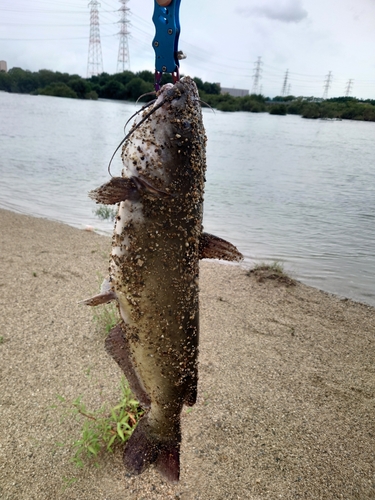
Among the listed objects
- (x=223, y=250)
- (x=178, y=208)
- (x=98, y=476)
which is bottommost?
(x=98, y=476)

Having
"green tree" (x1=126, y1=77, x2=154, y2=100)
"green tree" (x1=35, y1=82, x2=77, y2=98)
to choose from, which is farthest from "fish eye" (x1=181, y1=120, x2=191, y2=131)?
"green tree" (x1=35, y1=82, x2=77, y2=98)

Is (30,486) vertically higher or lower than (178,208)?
lower

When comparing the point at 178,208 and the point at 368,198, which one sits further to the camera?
the point at 368,198

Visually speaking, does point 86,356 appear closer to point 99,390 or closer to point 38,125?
point 99,390

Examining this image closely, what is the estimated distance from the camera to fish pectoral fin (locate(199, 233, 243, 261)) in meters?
2.38

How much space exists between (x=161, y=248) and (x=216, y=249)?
414 millimetres

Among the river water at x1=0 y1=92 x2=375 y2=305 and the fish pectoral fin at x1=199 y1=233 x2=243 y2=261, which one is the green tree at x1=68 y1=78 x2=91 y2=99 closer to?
the river water at x1=0 y1=92 x2=375 y2=305

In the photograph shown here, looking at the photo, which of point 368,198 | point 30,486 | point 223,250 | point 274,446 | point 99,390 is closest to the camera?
point 223,250

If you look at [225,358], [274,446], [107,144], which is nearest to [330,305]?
[225,358]

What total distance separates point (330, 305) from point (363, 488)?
362 cm

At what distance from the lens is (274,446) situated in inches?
141

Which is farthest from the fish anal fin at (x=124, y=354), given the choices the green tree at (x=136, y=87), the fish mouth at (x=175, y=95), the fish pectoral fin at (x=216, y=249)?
the green tree at (x=136, y=87)

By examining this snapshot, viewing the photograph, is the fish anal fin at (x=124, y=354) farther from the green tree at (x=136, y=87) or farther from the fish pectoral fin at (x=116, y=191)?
the green tree at (x=136, y=87)

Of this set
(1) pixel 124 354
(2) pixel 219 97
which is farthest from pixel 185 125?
(2) pixel 219 97
